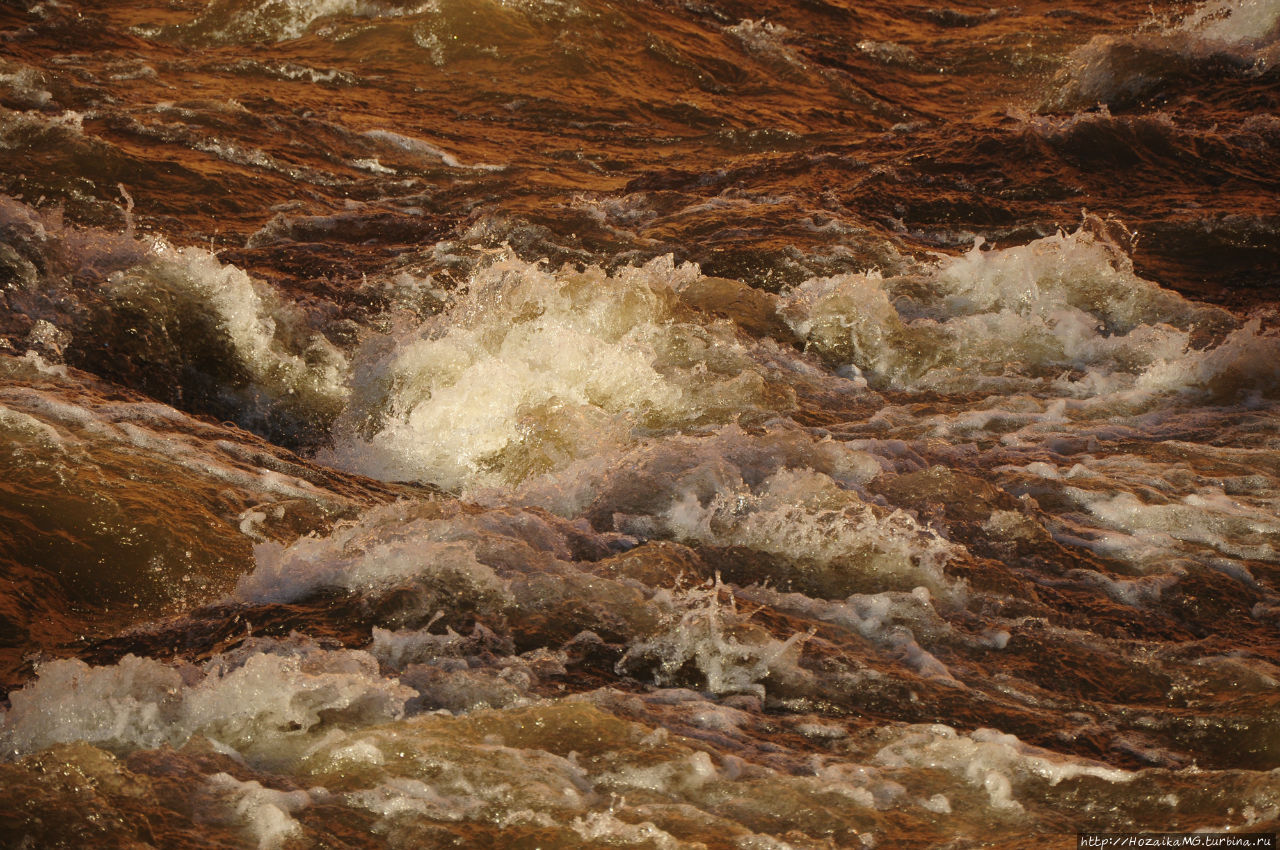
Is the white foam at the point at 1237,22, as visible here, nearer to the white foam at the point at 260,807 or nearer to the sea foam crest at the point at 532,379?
the sea foam crest at the point at 532,379

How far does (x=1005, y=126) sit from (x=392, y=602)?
7344 millimetres

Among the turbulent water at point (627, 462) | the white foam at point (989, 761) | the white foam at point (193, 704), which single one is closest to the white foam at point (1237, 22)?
the turbulent water at point (627, 462)

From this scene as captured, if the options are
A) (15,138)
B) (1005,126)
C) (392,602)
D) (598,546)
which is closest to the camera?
(392,602)

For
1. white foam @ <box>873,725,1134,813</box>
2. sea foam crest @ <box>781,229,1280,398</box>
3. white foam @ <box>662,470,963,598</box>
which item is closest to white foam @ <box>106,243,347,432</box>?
white foam @ <box>662,470,963,598</box>

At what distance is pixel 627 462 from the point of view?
174 inches

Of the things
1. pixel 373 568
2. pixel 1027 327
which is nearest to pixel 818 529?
pixel 373 568

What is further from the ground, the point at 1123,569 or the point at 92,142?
the point at 92,142

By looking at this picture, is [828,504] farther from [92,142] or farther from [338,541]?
[92,142]

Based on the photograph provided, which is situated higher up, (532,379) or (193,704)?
(532,379)

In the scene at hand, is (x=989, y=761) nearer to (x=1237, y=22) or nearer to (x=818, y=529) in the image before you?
(x=818, y=529)

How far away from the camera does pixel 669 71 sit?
11148 mm

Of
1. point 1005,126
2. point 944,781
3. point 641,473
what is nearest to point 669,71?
point 1005,126

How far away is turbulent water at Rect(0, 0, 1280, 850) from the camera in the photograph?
8.71ft

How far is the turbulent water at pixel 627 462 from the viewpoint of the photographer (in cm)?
266
